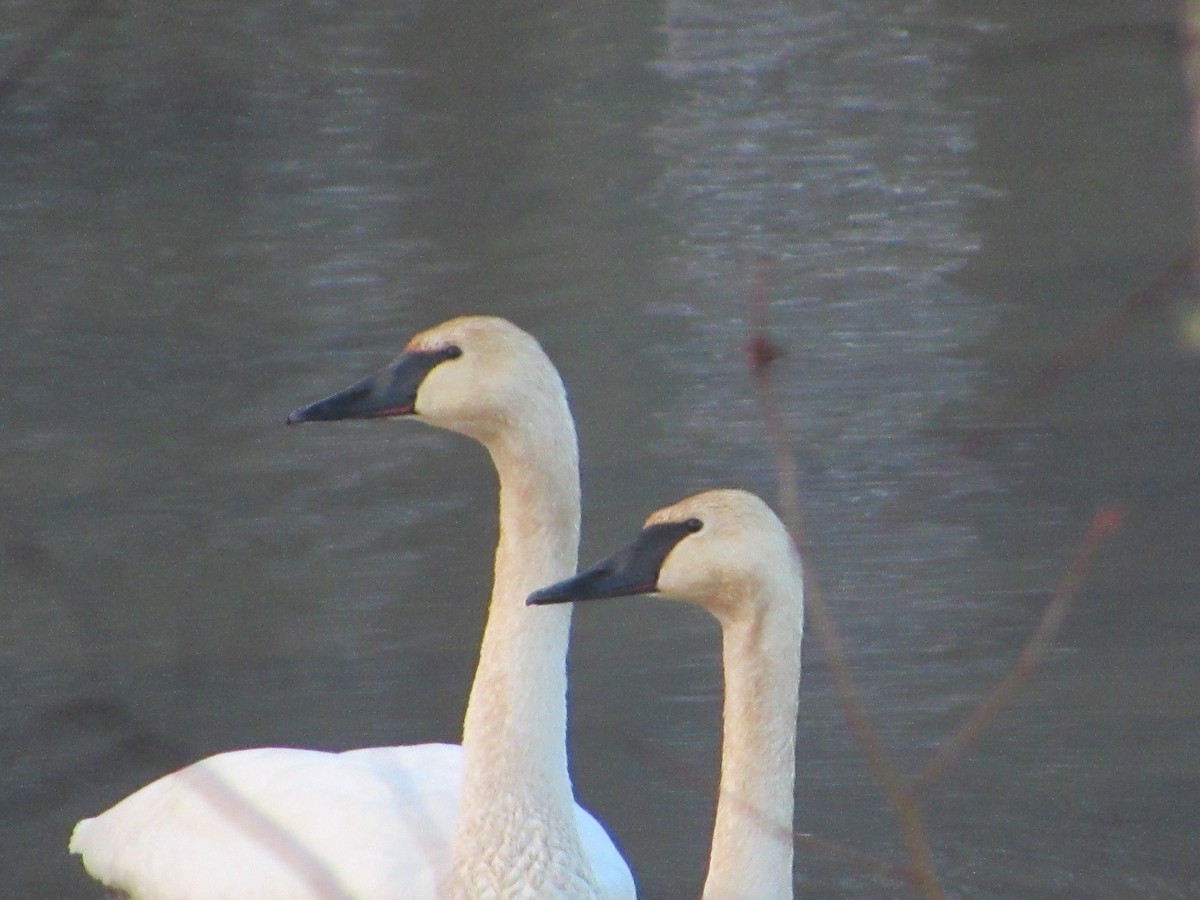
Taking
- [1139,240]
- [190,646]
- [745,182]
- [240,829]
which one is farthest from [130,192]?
[240,829]

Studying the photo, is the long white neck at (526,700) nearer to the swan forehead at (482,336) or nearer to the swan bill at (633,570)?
the swan forehead at (482,336)

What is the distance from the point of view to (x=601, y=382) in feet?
26.3

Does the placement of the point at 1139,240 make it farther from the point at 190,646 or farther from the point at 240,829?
the point at 240,829

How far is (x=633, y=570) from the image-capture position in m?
3.33

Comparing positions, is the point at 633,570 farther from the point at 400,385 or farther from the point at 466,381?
the point at 400,385

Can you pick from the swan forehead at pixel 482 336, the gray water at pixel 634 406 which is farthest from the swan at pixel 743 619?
the swan forehead at pixel 482 336

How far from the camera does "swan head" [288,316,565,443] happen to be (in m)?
3.70

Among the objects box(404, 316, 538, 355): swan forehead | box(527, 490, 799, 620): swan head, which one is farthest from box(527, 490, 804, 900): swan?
box(404, 316, 538, 355): swan forehead

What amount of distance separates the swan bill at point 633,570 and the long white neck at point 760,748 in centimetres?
16

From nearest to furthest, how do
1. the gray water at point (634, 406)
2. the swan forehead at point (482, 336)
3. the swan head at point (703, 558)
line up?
the swan head at point (703, 558) < the swan forehead at point (482, 336) < the gray water at point (634, 406)

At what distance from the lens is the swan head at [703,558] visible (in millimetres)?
3305

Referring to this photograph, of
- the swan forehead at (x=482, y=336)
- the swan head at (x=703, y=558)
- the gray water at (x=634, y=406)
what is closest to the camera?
the swan head at (x=703, y=558)

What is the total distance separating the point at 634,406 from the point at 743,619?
4337mm

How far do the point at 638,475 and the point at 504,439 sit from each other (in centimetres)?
328
